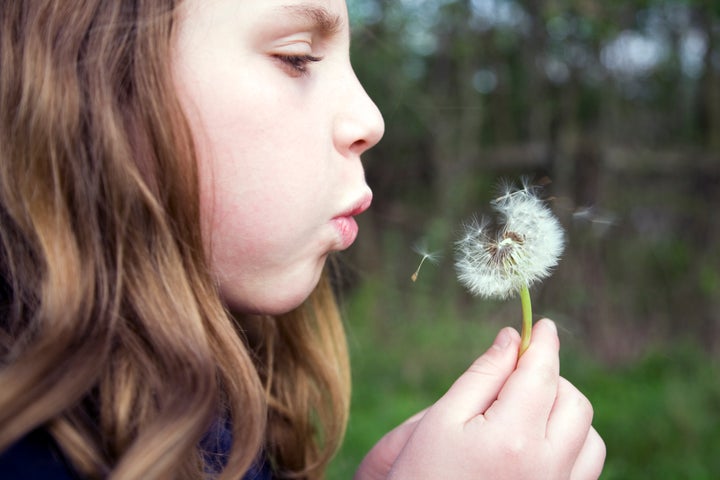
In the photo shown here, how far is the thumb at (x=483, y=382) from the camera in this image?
1.17m

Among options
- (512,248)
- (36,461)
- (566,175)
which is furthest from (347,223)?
(566,175)

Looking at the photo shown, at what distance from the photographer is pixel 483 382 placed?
1195mm

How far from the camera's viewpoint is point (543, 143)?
17.6 feet

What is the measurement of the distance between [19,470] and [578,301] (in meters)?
4.43

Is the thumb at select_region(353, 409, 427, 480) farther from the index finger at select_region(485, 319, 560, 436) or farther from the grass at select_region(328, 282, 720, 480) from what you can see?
the grass at select_region(328, 282, 720, 480)

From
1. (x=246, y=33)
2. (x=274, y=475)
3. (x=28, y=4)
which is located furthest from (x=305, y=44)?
(x=274, y=475)

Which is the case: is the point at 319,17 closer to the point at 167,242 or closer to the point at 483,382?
the point at 167,242

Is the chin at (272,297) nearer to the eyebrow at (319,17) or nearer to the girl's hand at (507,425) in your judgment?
the girl's hand at (507,425)

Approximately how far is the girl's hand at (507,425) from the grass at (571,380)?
74.0 inches

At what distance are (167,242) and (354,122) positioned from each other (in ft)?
1.28

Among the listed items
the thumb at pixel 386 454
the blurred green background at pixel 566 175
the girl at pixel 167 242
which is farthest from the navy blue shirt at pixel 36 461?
the blurred green background at pixel 566 175

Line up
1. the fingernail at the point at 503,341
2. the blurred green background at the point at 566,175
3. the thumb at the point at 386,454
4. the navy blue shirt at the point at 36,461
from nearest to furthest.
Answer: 1. the navy blue shirt at the point at 36,461
2. the fingernail at the point at 503,341
3. the thumb at the point at 386,454
4. the blurred green background at the point at 566,175

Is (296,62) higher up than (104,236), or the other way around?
(296,62)

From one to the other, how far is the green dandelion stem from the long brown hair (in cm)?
50
